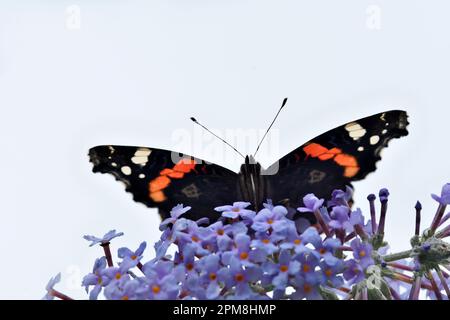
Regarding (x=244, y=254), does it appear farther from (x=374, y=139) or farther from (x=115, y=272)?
(x=374, y=139)

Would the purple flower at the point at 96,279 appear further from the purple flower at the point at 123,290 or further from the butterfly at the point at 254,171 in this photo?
the butterfly at the point at 254,171

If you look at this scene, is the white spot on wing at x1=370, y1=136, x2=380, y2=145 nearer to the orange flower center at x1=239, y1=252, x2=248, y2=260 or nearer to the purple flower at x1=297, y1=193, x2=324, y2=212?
the purple flower at x1=297, y1=193, x2=324, y2=212

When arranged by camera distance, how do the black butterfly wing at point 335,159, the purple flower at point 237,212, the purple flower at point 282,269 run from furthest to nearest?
the black butterfly wing at point 335,159 → the purple flower at point 237,212 → the purple flower at point 282,269

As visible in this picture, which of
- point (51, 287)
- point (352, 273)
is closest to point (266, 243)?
A: point (352, 273)

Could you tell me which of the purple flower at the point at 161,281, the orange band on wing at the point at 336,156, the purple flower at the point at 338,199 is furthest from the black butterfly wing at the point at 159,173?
the purple flower at the point at 161,281

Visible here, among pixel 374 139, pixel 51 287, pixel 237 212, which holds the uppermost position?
pixel 374 139

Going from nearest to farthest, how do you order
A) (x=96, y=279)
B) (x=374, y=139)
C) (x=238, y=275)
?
(x=238, y=275) → (x=96, y=279) → (x=374, y=139)

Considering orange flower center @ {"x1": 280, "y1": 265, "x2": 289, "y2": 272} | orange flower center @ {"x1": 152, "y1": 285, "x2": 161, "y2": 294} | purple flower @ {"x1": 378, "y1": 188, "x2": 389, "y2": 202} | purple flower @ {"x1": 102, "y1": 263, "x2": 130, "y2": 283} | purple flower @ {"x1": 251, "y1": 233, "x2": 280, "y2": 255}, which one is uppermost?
purple flower @ {"x1": 378, "y1": 188, "x2": 389, "y2": 202}

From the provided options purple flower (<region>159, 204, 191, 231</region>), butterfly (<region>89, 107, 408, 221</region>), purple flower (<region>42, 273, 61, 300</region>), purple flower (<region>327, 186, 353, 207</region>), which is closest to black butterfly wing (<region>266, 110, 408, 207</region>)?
butterfly (<region>89, 107, 408, 221</region>)

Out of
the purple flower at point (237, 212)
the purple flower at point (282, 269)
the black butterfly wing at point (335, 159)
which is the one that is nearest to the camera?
the purple flower at point (282, 269)
